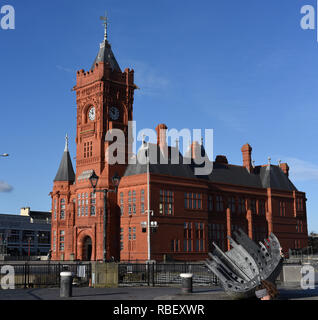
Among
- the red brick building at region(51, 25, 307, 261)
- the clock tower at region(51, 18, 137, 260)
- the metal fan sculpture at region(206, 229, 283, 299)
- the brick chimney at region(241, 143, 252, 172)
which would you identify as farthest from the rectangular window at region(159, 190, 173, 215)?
the metal fan sculpture at region(206, 229, 283, 299)

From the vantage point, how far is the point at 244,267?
21.0m

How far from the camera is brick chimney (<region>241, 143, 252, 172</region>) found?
81.9 m

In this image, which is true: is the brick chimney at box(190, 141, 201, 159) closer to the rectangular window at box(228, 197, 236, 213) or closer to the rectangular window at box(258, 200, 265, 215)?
the rectangular window at box(228, 197, 236, 213)

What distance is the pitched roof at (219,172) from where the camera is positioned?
63.4 meters

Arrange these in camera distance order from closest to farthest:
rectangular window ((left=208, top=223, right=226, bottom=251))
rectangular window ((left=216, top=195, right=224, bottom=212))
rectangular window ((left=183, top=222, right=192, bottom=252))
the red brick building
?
the red brick building → rectangular window ((left=183, top=222, right=192, bottom=252)) → rectangular window ((left=208, top=223, right=226, bottom=251)) → rectangular window ((left=216, top=195, right=224, bottom=212))

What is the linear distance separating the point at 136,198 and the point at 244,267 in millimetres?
41284

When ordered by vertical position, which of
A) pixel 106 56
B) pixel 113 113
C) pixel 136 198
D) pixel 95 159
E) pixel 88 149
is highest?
pixel 106 56

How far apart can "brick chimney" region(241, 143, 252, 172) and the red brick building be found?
1.68 m

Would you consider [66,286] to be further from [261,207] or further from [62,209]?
[261,207]

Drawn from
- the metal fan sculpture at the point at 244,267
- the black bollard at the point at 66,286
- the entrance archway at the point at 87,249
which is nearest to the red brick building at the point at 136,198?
the entrance archway at the point at 87,249

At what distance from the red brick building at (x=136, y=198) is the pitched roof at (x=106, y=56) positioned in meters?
0.15

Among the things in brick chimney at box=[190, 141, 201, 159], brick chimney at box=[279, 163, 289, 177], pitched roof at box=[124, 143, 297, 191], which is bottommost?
pitched roof at box=[124, 143, 297, 191]

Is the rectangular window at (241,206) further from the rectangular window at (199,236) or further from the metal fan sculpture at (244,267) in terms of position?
the metal fan sculpture at (244,267)

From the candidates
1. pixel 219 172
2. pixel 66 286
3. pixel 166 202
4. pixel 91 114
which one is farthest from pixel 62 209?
pixel 66 286
